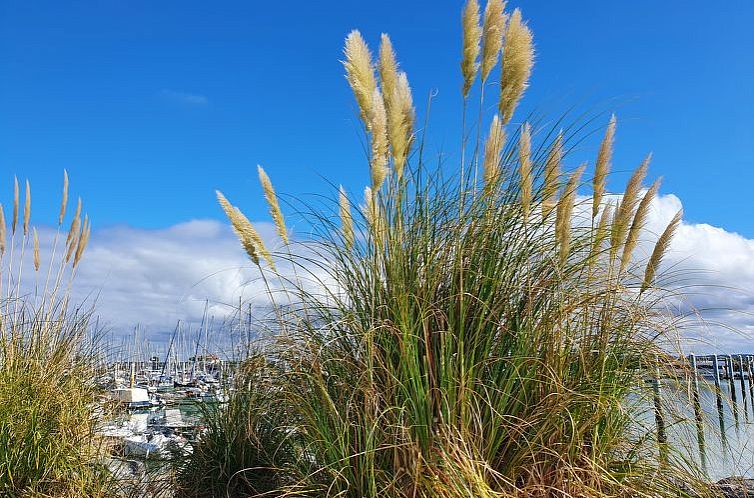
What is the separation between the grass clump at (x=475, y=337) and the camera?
2477 mm

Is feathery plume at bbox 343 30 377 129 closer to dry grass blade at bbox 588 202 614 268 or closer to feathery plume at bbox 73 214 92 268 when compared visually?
dry grass blade at bbox 588 202 614 268

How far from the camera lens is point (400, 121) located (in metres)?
2.65

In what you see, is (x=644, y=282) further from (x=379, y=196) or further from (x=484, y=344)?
(x=379, y=196)

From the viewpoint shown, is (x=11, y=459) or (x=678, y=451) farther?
(x=11, y=459)

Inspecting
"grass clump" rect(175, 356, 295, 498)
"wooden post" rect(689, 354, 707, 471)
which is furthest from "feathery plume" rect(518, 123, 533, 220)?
"grass clump" rect(175, 356, 295, 498)

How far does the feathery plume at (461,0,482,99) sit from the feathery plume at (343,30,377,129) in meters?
0.43

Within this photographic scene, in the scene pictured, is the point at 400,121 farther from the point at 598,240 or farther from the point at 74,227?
the point at 74,227

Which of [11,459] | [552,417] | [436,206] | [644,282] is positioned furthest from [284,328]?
[11,459]

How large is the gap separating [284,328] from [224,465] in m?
1.07

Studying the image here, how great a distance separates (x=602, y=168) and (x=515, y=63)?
65cm

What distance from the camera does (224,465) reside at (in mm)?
3584

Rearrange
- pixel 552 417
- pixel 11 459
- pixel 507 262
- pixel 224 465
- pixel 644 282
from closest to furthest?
pixel 552 417 → pixel 507 262 → pixel 644 282 → pixel 224 465 → pixel 11 459

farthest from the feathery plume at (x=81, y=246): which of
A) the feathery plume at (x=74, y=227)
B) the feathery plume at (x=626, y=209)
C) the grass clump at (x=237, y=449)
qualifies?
the feathery plume at (x=626, y=209)

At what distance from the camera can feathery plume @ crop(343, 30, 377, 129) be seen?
2729 mm
